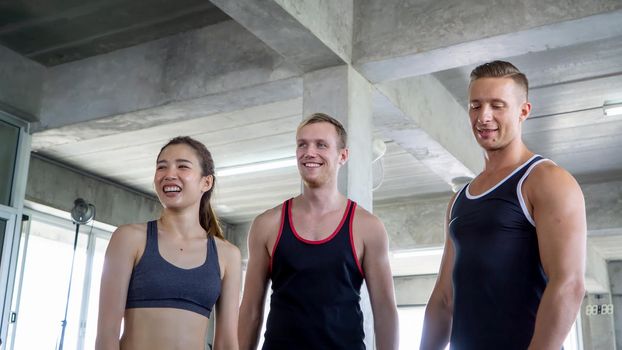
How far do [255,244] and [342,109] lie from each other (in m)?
1.77

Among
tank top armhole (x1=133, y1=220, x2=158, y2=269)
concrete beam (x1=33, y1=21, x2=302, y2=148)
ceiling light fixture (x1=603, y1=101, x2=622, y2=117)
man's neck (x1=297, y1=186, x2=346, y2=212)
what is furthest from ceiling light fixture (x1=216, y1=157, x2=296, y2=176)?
tank top armhole (x1=133, y1=220, x2=158, y2=269)

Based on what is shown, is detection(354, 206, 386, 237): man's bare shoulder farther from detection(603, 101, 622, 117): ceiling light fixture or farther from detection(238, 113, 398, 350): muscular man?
detection(603, 101, 622, 117): ceiling light fixture

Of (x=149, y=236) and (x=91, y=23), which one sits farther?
(x=91, y=23)

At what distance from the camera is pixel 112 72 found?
524 cm

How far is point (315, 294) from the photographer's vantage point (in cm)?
231

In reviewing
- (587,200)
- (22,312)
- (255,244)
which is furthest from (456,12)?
(22,312)

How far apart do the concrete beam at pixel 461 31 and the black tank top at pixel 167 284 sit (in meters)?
2.10

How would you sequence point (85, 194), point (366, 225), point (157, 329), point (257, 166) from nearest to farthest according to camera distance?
point (157, 329), point (366, 225), point (257, 166), point (85, 194)

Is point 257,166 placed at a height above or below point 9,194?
above

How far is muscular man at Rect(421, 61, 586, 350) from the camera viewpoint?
5.53 ft

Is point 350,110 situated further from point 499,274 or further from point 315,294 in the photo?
point 499,274

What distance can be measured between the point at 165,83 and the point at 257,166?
291 centimetres

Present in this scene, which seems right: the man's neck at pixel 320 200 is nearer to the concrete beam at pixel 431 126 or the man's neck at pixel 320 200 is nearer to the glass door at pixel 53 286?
the concrete beam at pixel 431 126

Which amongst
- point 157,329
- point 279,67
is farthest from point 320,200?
point 279,67
